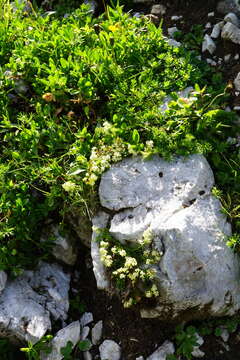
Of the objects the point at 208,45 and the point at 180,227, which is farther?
the point at 208,45

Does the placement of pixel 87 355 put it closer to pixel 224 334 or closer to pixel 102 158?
pixel 224 334

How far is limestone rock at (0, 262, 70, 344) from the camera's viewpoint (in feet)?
12.9

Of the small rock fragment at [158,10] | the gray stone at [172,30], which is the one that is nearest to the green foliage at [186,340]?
the gray stone at [172,30]

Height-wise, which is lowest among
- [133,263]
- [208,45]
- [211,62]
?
[133,263]

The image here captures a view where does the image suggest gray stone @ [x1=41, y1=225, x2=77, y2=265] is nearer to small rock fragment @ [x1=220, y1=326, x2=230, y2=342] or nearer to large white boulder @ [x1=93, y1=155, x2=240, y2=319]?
large white boulder @ [x1=93, y1=155, x2=240, y2=319]

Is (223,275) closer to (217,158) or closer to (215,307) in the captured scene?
(215,307)

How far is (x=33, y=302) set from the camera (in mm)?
4098

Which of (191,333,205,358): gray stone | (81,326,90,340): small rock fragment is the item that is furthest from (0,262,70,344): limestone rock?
(191,333,205,358): gray stone

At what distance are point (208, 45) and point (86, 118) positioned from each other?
1.73m

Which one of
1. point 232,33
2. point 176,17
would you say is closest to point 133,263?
point 232,33

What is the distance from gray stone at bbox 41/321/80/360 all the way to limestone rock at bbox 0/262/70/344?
5.2 inches

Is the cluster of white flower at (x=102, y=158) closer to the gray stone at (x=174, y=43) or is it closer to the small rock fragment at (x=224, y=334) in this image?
the gray stone at (x=174, y=43)

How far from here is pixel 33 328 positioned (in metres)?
3.90

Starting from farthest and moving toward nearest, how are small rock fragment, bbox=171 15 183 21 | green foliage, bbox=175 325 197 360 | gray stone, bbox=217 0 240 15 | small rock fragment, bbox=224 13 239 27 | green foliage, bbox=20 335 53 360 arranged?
Result: small rock fragment, bbox=171 15 183 21 < gray stone, bbox=217 0 240 15 < small rock fragment, bbox=224 13 239 27 < green foliage, bbox=20 335 53 360 < green foliage, bbox=175 325 197 360
